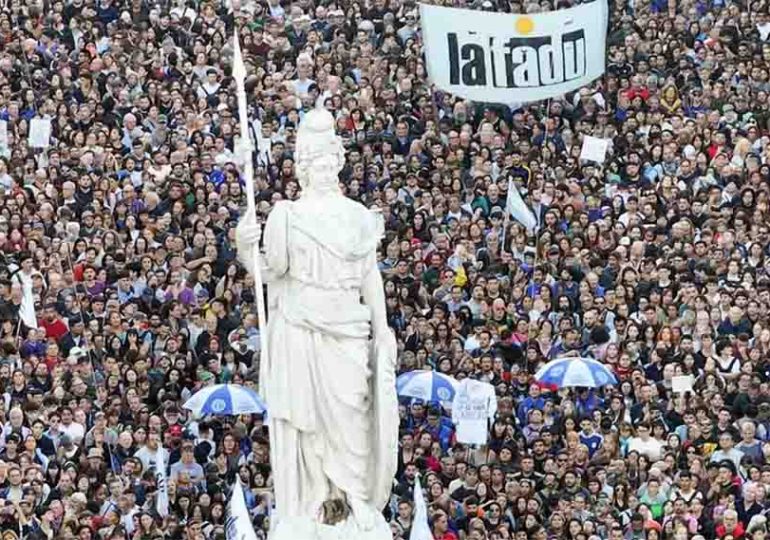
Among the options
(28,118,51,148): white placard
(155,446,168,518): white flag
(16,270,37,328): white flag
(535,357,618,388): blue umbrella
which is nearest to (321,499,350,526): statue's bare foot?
(155,446,168,518): white flag

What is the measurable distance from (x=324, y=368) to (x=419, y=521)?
704 centimetres

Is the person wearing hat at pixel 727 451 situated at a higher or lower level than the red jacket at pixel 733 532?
higher

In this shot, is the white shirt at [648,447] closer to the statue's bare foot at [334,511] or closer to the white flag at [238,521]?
the white flag at [238,521]

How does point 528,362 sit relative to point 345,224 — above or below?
below

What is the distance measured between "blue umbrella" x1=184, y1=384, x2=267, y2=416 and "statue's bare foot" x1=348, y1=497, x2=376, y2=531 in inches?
383

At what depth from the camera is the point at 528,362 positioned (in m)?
45.6

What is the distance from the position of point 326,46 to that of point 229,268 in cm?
830

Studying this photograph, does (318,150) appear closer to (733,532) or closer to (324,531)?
(324,531)

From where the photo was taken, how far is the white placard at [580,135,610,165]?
51062 mm

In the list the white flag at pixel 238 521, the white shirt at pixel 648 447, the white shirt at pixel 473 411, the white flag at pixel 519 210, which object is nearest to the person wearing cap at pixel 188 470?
the white flag at pixel 238 521

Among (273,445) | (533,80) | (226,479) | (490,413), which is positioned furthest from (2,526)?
(533,80)

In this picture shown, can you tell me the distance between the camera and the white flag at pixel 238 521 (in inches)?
1559

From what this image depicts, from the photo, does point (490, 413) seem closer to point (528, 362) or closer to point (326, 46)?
point (528, 362)

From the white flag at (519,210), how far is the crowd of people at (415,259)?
0.14m
